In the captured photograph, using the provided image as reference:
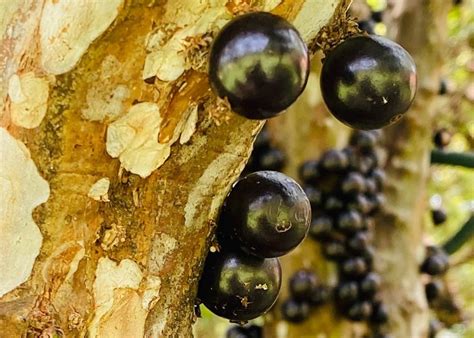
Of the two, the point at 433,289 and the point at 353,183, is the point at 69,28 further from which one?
the point at 433,289

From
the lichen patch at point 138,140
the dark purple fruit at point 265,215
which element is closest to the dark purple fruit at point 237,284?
the dark purple fruit at point 265,215

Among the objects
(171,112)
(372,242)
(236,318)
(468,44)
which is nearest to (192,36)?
(171,112)

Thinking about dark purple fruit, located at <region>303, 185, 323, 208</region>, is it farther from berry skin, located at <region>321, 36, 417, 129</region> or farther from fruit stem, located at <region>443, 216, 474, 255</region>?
berry skin, located at <region>321, 36, 417, 129</region>

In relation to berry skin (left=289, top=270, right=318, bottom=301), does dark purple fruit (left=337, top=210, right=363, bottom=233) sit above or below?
above

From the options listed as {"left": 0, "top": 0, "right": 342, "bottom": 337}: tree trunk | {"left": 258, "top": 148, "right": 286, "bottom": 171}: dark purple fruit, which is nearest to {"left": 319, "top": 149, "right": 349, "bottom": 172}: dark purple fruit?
{"left": 258, "top": 148, "right": 286, "bottom": 171}: dark purple fruit

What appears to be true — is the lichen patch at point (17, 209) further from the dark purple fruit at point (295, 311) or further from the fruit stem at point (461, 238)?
the fruit stem at point (461, 238)

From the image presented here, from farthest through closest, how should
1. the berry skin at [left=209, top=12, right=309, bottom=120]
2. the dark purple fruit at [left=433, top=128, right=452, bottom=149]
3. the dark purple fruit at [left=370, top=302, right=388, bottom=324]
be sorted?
the dark purple fruit at [left=433, top=128, right=452, bottom=149] < the dark purple fruit at [left=370, top=302, right=388, bottom=324] < the berry skin at [left=209, top=12, right=309, bottom=120]
